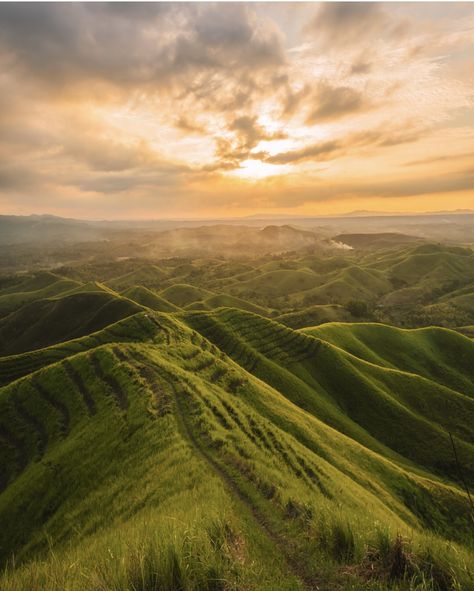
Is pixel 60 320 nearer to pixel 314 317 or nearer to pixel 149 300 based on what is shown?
pixel 149 300

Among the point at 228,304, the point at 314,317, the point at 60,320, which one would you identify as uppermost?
the point at 60,320

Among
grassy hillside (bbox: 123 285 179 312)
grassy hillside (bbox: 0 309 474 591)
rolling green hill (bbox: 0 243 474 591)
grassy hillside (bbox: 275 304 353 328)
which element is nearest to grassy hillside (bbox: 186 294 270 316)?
grassy hillside (bbox: 123 285 179 312)

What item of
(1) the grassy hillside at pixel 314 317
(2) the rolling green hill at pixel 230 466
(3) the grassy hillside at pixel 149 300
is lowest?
(1) the grassy hillside at pixel 314 317

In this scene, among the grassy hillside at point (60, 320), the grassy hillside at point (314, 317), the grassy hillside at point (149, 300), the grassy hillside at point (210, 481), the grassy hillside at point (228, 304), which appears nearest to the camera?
the grassy hillside at point (210, 481)

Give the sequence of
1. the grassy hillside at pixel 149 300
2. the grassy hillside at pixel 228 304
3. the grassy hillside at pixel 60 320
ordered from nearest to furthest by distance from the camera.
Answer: the grassy hillside at pixel 60 320, the grassy hillside at pixel 149 300, the grassy hillside at pixel 228 304

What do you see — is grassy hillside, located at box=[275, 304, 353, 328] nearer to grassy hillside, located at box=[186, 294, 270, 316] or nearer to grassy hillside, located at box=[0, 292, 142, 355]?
grassy hillside, located at box=[186, 294, 270, 316]

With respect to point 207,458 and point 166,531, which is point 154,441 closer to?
point 207,458

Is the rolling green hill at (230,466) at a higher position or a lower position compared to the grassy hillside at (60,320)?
higher

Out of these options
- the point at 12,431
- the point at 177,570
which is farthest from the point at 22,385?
the point at 177,570

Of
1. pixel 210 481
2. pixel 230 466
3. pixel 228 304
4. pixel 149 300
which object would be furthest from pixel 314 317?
pixel 210 481

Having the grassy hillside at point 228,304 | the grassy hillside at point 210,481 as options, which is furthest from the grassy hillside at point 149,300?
the grassy hillside at point 210,481

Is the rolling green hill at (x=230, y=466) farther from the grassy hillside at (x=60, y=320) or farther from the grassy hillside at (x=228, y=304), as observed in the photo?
the grassy hillside at (x=228, y=304)
